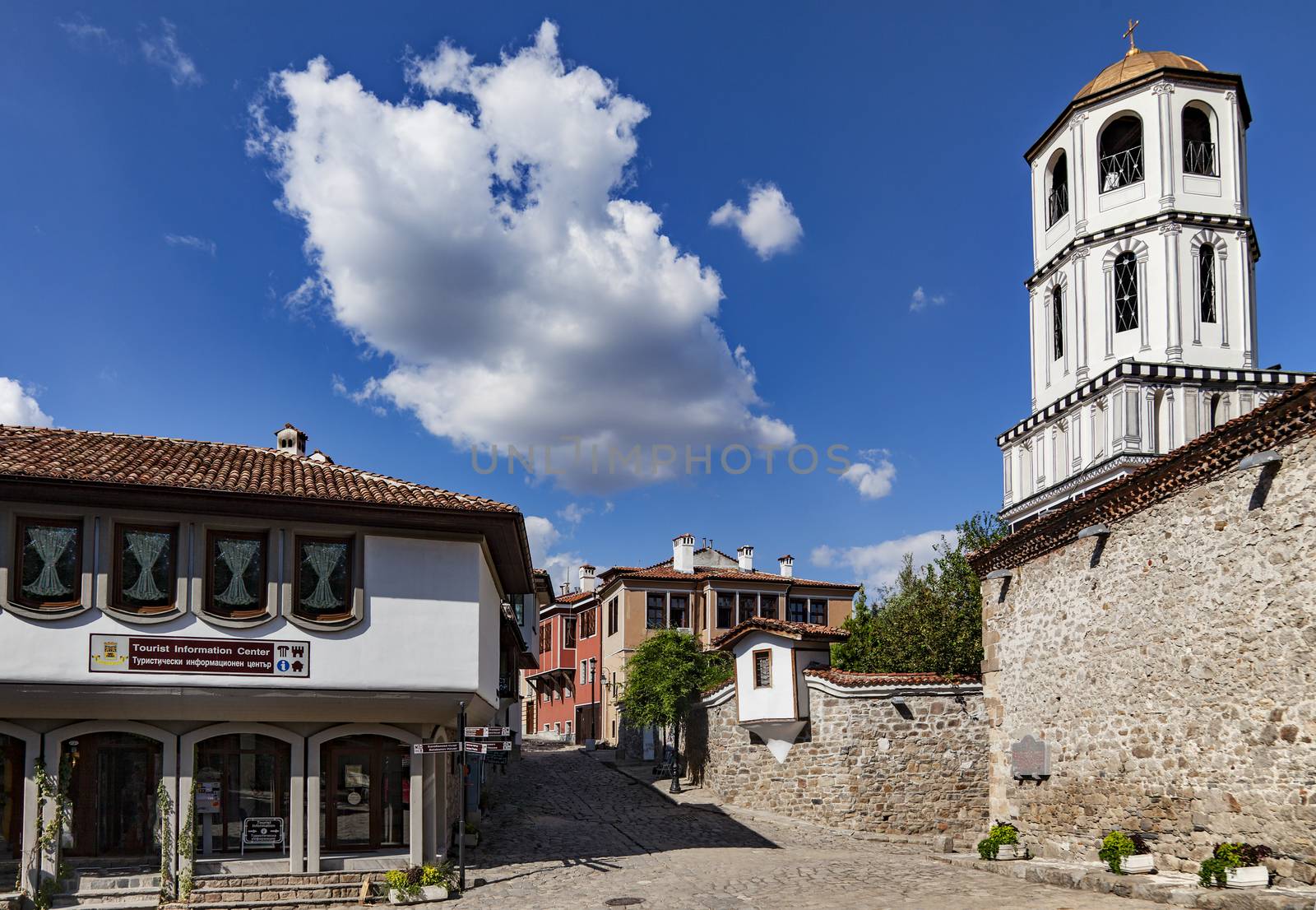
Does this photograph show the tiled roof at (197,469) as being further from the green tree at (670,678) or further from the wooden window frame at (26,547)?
the green tree at (670,678)

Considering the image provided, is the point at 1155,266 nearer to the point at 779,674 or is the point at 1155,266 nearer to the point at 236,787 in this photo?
the point at 779,674

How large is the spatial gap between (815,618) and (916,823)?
83.2 feet

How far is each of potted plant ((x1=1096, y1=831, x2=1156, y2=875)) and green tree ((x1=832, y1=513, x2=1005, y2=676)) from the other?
13.6 meters

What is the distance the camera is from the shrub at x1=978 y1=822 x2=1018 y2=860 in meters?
17.9

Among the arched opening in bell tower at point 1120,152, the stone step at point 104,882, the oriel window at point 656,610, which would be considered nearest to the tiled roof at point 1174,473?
the stone step at point 104,882

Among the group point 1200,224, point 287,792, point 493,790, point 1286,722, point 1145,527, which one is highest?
point 1200,224

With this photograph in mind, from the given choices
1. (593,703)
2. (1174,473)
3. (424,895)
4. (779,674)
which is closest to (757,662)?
(779,674)

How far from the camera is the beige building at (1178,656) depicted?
12.0 metres

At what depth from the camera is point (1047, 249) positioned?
40281 millimetres

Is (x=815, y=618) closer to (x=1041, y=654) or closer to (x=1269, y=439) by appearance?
(x=1041, y=654)

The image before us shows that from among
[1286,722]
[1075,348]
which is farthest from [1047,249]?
[1286,722]

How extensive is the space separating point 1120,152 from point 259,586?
33.1 m

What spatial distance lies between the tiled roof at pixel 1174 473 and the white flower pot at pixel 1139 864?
4592 mm

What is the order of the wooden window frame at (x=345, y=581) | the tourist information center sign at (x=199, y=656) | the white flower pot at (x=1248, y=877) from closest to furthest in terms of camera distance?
the white flower pot at (x=1248, y=877), the tourist information center sign at (x=199, y=656), the wooden window frame at (x=345, y=581)
